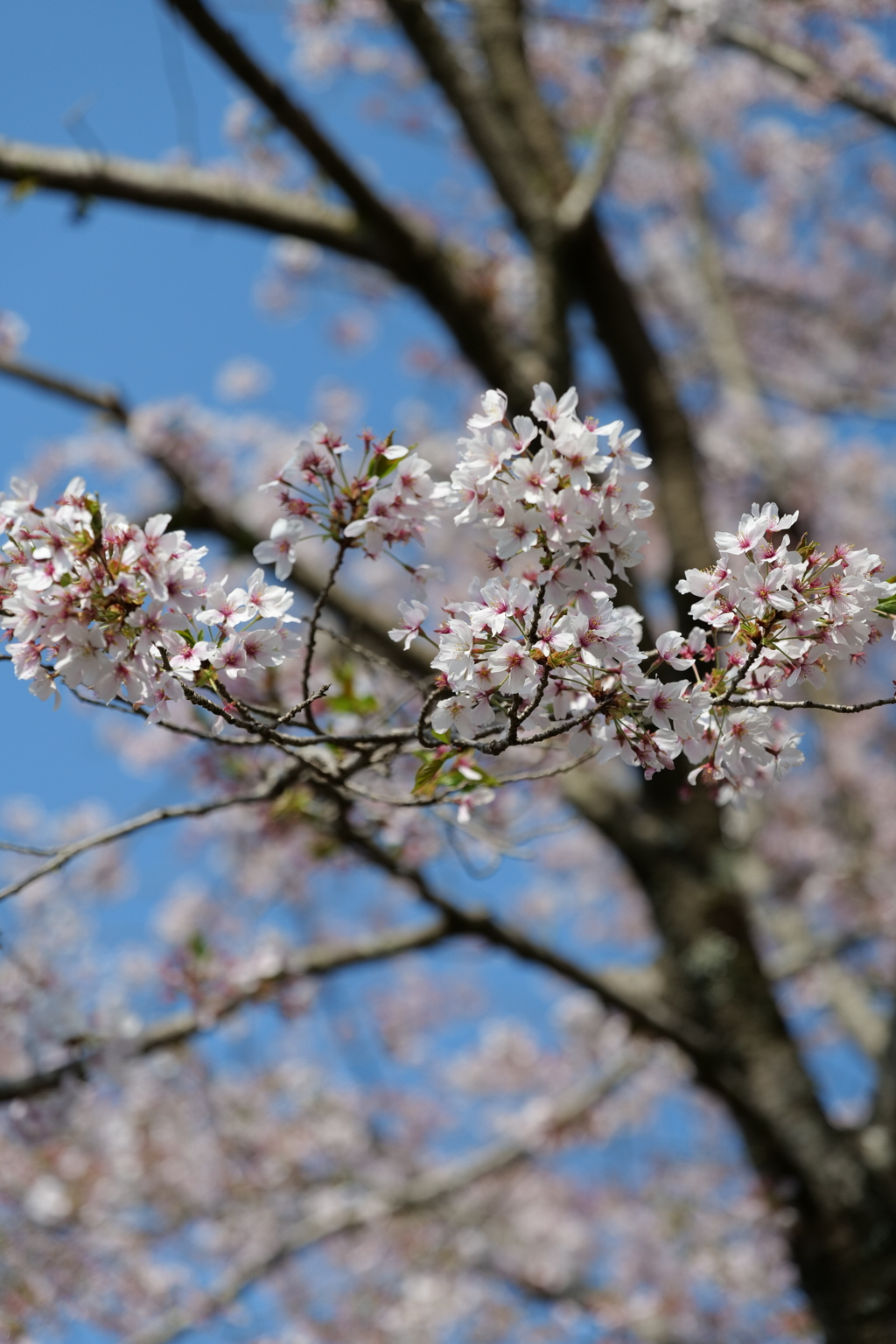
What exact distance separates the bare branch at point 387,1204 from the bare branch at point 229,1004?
1423mm

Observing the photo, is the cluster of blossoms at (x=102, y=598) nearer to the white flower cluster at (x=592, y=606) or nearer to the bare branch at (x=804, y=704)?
the white flower cluster at (x=592, y=606)

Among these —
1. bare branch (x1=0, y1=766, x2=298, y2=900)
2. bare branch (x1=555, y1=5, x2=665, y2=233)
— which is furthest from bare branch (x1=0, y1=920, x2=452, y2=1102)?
bare branch (x1=555, y1=5, x2=665, y2=233)

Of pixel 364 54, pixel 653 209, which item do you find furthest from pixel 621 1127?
pixel 653 209

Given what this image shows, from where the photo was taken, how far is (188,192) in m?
3.94

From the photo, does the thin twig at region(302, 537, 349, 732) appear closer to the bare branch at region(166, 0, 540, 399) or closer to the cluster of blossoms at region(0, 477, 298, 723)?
the cluster of blossoms at region(0, 477, 298, 723)

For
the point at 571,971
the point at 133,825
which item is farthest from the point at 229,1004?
the point at 133,825

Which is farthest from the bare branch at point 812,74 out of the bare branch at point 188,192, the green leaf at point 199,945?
the green leaf at point 199,945

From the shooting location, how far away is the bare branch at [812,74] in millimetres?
3906

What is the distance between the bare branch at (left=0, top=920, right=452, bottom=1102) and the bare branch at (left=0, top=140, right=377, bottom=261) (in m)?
2.85

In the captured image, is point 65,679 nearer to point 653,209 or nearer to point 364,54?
point 364,54

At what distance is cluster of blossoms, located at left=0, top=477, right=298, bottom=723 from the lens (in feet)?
4.25

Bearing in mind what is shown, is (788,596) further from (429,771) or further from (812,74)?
(812,74)

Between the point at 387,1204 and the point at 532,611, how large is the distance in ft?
12.7

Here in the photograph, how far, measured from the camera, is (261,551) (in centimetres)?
152
